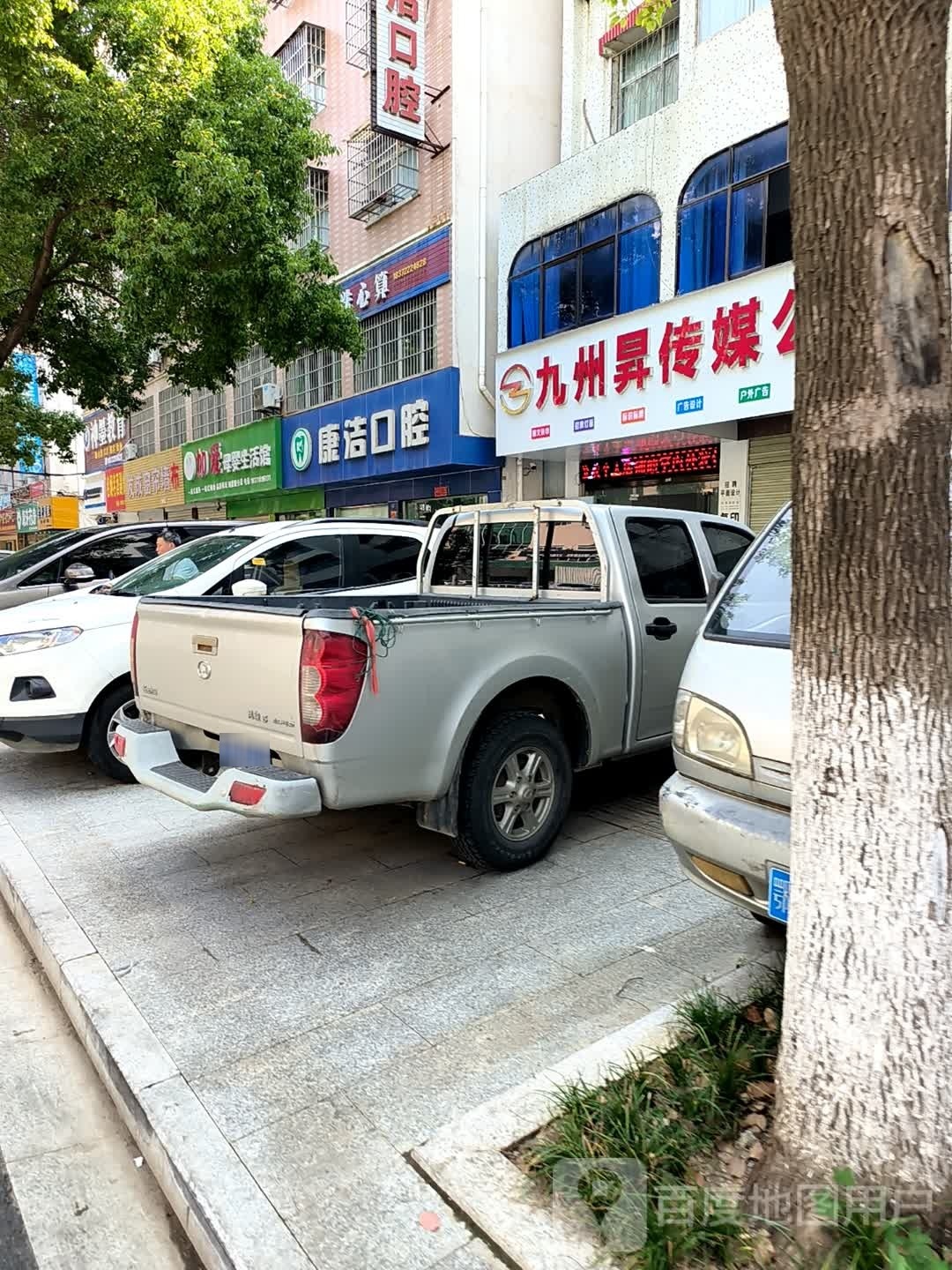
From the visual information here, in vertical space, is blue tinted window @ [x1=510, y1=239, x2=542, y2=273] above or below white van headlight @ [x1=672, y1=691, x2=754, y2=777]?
above

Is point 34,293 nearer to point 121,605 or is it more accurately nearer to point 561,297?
point 561,297

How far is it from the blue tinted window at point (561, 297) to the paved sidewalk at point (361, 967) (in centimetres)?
→ 1101

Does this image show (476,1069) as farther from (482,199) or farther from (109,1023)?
(482,199)

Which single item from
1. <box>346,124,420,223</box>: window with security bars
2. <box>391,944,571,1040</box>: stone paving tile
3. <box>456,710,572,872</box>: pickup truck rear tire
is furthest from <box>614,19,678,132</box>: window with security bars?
<box>391,944,571,1040</box>: stone paving tile

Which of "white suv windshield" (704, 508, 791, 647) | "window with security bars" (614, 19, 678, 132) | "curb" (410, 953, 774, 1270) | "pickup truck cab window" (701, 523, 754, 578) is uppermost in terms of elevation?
"window with security bars" (614, 19, 678, 132)

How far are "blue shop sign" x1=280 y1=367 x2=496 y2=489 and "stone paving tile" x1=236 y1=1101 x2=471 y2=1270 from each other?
1472cm

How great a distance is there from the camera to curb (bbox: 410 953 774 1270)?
1963 millimetres

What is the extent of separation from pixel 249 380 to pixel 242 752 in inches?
873

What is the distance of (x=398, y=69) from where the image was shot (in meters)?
15.8

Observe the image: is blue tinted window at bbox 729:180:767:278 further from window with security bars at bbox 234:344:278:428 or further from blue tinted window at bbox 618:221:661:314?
window with security bars at bbox 234:344:278:428

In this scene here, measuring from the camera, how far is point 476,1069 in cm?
274

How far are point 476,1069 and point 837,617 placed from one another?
5.98ft

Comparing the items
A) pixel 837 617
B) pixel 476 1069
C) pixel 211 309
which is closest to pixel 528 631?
pixel 476 1069

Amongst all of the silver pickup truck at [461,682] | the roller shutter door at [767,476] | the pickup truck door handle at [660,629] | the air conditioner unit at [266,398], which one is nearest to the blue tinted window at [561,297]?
the roller shutter door at [767,476]
